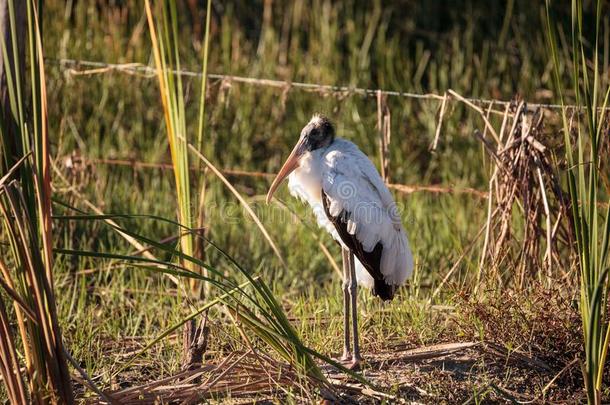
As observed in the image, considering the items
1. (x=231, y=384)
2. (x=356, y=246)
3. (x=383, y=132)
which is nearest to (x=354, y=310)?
(x=356, y=246)

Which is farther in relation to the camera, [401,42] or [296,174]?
[401,42]

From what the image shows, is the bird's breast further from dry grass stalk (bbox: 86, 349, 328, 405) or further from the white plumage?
dry grass stalk (bbox: 86, 349, 328, 405)

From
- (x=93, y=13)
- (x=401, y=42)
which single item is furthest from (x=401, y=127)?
(x=93, y=13)

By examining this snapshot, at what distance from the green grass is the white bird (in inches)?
7.1

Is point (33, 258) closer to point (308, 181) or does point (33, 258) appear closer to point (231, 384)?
point (231, 384)

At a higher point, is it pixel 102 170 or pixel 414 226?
pixel 102 170

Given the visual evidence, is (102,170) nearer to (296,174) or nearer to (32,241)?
(296,174)

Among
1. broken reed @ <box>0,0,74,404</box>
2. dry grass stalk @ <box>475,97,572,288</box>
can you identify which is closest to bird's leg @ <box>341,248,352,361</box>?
dry grass stalk @ <box>475,97,572,288</box>

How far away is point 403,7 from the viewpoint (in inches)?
343

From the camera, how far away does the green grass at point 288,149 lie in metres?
3.99

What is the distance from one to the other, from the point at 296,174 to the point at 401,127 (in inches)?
119

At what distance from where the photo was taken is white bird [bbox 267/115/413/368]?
13.2 feet

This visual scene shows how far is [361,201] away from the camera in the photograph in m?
4.02

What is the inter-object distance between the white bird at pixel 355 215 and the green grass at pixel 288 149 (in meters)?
0.18
